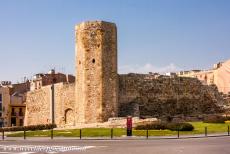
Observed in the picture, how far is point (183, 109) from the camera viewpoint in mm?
45375

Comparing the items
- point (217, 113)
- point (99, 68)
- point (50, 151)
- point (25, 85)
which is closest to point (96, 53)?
point (99, 68)

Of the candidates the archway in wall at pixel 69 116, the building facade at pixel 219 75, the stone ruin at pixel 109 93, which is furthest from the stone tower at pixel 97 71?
the building facade at pixel 219 75

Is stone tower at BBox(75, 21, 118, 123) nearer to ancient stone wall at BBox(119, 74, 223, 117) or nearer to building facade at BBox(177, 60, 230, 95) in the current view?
ancient stone wall at BBox(119, 74, 223, 117)

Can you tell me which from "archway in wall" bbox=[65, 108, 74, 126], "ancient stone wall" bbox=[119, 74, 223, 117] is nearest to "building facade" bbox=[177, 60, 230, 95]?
"ancient stone wall" bbox=[119, 74, 223, 117]

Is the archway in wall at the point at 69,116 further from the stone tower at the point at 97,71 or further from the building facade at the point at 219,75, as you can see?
the building facade at the point at 219,75

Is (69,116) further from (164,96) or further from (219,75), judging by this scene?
(219,75)

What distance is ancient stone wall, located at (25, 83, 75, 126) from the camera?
43.6 meters

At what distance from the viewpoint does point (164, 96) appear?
146 ft

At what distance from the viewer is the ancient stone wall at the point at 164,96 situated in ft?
136

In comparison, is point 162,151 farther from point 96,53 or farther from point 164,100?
point 164,100

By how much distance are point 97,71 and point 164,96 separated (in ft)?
28.1

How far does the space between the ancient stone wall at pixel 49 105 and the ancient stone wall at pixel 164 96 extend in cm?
476

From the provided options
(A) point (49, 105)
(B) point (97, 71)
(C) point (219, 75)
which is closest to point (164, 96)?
(B) point (97, 71)

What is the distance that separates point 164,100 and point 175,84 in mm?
2302
